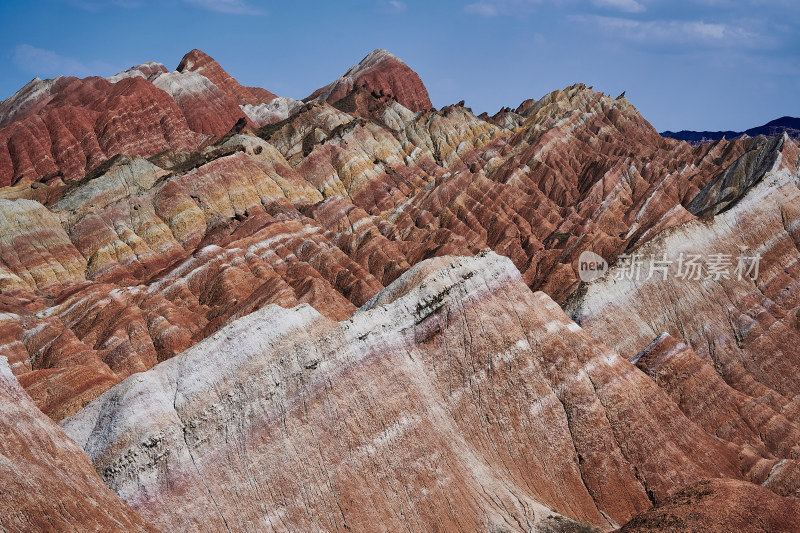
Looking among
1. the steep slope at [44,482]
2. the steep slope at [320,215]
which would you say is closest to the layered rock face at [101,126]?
the steep slope at [320,215]

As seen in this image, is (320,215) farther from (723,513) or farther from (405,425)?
(723,513)

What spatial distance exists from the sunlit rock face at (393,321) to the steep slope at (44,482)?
Result: 140 inches

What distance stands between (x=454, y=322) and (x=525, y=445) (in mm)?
9563

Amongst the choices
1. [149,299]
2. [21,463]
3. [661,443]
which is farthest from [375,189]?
[21,463]

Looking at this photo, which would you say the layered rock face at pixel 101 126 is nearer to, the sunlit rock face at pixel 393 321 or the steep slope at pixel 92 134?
the steep slope at pixel 92 134

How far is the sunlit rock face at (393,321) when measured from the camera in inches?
1625

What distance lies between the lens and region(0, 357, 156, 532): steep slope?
28875 millimetres

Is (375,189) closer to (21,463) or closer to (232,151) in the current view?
(232,151)

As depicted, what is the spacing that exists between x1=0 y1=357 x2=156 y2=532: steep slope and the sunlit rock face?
3.56 m

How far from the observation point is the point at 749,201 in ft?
277

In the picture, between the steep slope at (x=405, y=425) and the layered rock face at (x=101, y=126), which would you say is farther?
the layered rock face at (x=101, y=126)

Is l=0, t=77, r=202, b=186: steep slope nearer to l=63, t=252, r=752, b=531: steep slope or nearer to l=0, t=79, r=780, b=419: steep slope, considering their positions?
l=0, t=79, r=780, b=419: steep slope

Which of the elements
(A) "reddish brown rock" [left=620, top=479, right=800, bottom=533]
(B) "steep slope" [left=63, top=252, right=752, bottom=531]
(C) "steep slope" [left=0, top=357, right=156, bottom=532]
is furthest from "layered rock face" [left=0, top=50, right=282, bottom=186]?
→ (A) "reddish brown rock" [left=620, top=479, right=800, bottom=533]

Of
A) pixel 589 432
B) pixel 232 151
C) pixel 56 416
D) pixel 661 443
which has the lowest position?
pixel 661 443
